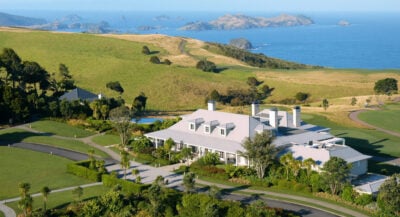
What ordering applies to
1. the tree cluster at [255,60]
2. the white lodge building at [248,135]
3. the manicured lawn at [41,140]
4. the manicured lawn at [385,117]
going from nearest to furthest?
the white lodge building at [248,135], the manicured lawn at [41,140], the manicured lawn at [385,117], the tree cluster at [255,60]

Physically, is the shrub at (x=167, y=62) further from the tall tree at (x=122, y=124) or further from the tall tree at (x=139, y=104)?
the tall tree at (x=122, y=124)

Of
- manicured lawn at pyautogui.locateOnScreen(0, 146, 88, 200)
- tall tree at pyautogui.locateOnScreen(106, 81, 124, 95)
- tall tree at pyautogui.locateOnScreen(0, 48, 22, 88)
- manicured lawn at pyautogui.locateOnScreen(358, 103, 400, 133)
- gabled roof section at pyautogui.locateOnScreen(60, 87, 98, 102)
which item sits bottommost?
manicured lawn at pyautogui.locateOnScreen(358, 103, 400, 133)

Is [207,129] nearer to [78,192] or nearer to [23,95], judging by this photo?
[78,192]

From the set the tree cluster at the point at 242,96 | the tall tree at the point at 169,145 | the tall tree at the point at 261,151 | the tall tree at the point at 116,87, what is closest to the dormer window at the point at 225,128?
the tall tree at the point at 169,145

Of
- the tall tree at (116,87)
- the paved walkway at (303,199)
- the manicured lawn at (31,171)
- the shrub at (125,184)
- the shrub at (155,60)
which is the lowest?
the paved walkway at (303,199)

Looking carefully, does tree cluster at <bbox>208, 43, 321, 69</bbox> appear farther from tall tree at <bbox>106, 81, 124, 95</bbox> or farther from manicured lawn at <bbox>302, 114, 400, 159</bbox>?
manicured lawn at <bbox>302, 114, 400, 159</bbox>

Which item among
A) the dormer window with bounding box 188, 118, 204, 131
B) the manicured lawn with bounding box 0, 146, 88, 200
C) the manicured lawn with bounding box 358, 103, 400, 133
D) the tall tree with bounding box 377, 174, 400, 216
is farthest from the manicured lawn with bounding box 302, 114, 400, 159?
the manicured lawn with bounding box 0, 146, 88, 200

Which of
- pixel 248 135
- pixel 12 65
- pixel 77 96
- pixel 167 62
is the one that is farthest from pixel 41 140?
pixel 167 62
